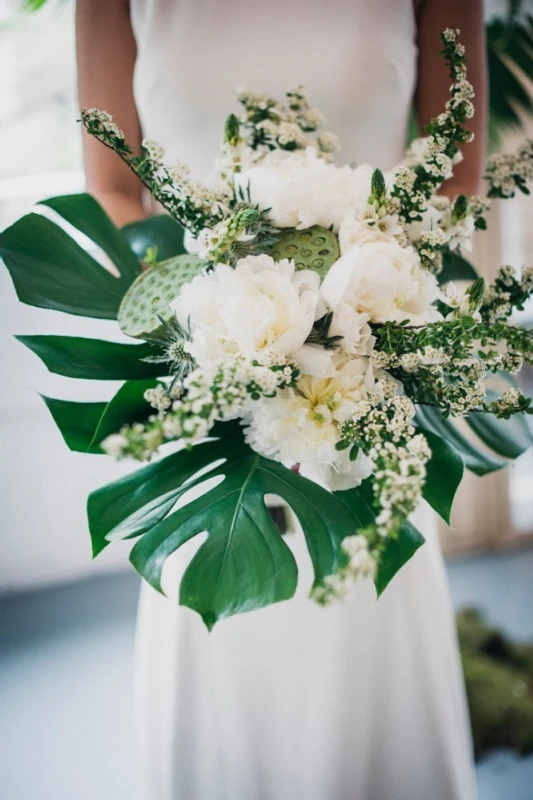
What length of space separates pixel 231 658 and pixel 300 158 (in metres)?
0.66

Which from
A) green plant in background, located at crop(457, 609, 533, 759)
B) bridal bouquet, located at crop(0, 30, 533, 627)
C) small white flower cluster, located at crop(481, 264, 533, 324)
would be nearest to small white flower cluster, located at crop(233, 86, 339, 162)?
bridal bouquet, located at crop(0, 30, 533, 627)

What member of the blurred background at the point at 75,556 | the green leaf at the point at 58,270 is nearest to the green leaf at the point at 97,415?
the green leaf at the point at 58,270

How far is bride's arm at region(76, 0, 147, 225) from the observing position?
34.5 inches

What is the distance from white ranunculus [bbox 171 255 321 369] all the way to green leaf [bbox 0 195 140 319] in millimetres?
175

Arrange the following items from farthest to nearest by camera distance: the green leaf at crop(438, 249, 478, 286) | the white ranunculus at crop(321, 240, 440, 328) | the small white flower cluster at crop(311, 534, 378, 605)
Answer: the green leaf at crop(438, 249, 478, 286) < the white ranunculus at crop(321, 240, 440, 328) < the small white flower cluster at crop(311, 534, 378, 605)

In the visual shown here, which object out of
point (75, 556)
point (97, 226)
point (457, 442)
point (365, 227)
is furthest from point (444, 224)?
point (75, 556)

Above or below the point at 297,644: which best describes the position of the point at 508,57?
above

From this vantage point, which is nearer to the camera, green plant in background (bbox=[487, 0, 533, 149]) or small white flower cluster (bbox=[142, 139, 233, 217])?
small white flower cluster (bbox=[142, 139, 233, 217])

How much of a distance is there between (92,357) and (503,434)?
0.53 m

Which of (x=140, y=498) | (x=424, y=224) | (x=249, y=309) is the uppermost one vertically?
(x=424, y=224)

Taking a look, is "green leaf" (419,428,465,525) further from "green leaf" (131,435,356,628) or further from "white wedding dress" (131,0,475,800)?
"white wedding dress" (131,0,475,800)

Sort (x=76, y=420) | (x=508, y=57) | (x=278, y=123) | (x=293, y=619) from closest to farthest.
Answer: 1. (x=76, y=420)
2. (x=278, y=123)
3. (x=293, y=619)
4. (x=508, y=57)

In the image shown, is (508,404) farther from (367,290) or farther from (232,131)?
(232,131)

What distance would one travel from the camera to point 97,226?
0.66 metres
